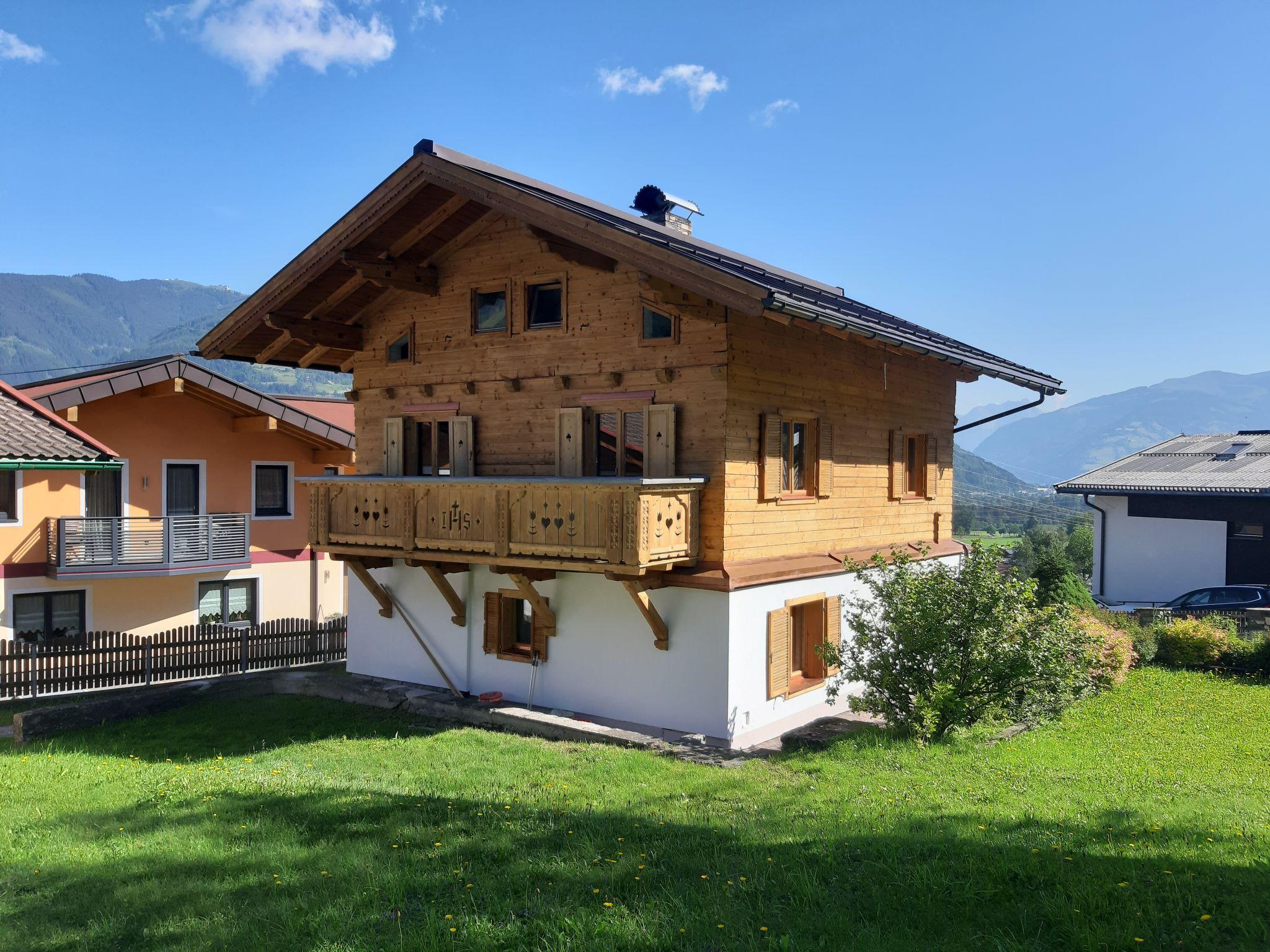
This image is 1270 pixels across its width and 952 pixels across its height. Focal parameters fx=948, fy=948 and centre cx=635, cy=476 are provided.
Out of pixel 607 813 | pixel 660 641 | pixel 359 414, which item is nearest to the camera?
pixel 607 813

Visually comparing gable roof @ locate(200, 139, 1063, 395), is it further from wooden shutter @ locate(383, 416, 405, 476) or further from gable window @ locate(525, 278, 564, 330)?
wooden shutter @ locate(383, 416, 405, 476)

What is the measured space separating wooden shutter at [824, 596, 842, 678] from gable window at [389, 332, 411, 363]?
8.52 m

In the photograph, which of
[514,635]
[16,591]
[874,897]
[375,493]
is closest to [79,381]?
[16,591]

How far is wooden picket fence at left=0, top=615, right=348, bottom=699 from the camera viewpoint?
18.2 metres

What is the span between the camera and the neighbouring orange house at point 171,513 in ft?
69.1

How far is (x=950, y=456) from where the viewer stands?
64.3ft

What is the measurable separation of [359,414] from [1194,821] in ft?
47.6

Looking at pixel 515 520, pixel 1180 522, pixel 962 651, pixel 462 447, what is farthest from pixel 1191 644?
pixel 462 447

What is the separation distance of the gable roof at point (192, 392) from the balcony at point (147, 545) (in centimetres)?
274

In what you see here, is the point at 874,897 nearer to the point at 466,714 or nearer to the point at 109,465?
the point at 466,714

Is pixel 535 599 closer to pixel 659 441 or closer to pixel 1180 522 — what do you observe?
pixel 659 441

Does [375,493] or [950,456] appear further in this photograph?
[950,456]

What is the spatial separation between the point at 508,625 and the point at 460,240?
6654 mm

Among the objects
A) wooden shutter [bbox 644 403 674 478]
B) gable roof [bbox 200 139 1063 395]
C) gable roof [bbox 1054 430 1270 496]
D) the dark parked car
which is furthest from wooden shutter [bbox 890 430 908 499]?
gable roof [bbox 1054 430 1270 496]
